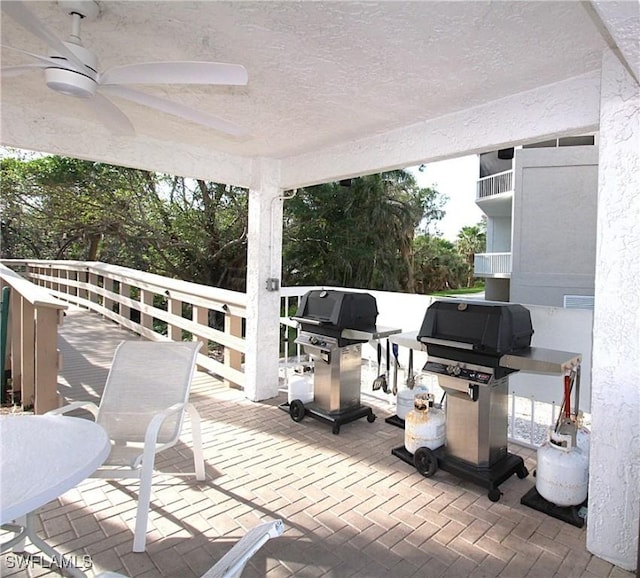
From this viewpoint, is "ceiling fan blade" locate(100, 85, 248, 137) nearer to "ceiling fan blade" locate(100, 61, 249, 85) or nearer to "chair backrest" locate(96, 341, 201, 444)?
"ceiling fan blade" locate(100, 61, 249, 85)

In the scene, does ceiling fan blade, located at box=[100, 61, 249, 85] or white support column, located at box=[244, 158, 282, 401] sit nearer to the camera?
ceiling fan blade, located at box=[100, 61, 249, 85]

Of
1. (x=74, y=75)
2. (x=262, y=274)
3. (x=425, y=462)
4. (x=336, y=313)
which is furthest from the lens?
(x=262, y=274)

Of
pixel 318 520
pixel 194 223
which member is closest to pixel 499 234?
pixel 194 223

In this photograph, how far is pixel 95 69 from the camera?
5.97ft

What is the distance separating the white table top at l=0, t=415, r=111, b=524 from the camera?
132 centimetres

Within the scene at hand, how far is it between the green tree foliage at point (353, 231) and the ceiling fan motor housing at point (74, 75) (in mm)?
10690

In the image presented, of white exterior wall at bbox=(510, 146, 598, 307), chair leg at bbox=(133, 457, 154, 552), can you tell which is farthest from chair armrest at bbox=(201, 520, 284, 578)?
white exterior wall at bbox=(510, 146, 598, 307)

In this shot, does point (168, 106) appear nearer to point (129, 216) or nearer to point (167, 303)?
point (167, 303)

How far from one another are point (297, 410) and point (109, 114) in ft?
9.16

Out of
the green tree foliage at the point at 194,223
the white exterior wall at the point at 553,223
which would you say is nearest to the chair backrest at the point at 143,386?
the green tree foliage at the point at 194,223

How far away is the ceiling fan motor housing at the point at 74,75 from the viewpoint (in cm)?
171

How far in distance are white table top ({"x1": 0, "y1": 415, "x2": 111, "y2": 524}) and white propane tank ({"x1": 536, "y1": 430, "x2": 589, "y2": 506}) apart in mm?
2415

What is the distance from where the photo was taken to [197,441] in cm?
274

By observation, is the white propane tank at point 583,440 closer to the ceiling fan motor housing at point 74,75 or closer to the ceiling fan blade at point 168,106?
the ceiling fan blade at point 168,106
